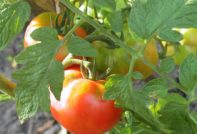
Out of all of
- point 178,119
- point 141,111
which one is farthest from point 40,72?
point 178,119

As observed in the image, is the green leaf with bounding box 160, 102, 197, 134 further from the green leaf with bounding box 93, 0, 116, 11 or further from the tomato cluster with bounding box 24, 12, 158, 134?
the green leaf with bounding box 93, 0, 116, 11

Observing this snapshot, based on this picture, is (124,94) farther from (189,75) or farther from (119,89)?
(189,75)

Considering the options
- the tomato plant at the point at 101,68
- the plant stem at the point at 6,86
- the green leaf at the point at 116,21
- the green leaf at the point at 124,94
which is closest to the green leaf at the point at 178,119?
the tomato plant at the point at 101,68

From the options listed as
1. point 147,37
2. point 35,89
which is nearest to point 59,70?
point 35,89

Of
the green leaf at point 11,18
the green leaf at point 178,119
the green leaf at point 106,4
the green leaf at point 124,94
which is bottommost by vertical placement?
the green leaf at point 178,119

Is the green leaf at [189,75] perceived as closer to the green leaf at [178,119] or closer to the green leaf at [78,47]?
the green leaf at [178,119]

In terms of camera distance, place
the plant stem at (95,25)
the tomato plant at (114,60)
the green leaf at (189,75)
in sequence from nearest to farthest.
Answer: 1. the plant stem at (95,25)
2. the green leaf at (189,75)
3. the tomato plant at (114,60)

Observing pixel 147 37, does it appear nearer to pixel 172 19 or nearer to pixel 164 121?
pixel 172 19
